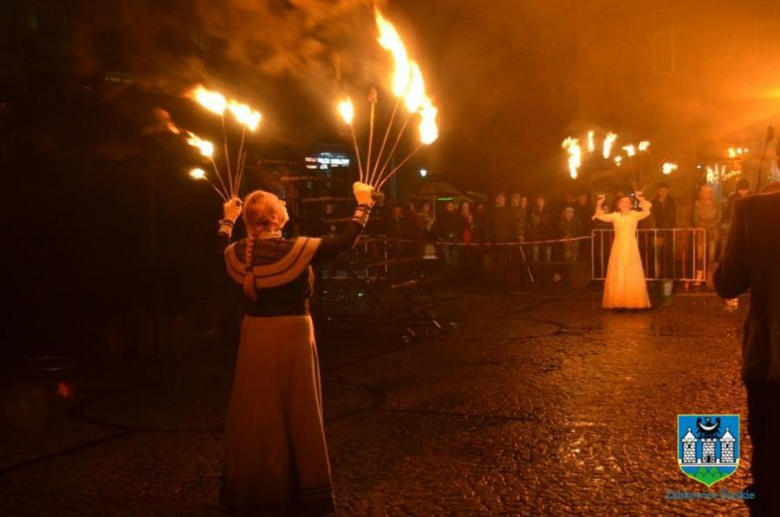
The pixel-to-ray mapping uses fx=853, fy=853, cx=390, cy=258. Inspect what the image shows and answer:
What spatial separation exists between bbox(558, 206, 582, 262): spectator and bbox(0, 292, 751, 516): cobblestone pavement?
28.3 ft

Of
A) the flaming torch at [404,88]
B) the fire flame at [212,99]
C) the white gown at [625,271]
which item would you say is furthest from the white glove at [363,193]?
the white gown at [625,271]

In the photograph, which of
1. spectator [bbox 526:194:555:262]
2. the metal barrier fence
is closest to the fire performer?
the metal barrier fence

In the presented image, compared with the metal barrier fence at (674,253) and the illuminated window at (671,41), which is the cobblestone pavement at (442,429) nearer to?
the metal barrier fence at (674,253)

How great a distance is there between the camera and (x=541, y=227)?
66.0 ft

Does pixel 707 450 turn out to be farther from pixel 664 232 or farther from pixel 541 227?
pixel 541 227

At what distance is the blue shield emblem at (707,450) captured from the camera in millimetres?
5172

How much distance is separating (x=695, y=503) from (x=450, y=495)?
138 cm

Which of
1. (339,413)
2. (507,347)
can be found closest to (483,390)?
(339,413)

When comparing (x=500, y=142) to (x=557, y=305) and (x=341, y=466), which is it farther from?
(x=341, y=466)

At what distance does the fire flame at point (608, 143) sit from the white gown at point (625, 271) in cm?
1220

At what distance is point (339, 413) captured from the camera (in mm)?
7324

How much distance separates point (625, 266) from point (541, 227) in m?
6.25

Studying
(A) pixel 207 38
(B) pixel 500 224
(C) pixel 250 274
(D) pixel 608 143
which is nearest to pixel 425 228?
(B) pixel 500 224

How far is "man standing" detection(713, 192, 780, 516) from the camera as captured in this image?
3.61m
